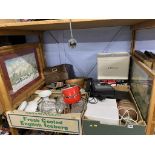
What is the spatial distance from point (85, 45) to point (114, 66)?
40 cm

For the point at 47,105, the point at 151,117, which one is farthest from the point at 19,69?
the point at 151,117

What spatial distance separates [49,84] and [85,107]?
54 centimetres

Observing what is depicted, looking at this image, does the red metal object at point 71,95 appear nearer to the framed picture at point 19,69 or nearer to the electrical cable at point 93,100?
the electrical cable at point 93,100

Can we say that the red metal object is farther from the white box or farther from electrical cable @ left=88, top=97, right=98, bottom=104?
the white box

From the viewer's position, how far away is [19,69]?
1.20 m

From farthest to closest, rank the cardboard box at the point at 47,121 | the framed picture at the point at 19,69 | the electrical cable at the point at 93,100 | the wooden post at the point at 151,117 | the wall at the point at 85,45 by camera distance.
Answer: the wall at the point at 85,45 → the electrical cable at the point at 93,100 → the framed picture at the point at 19,69 → the cardboard box at the point at 47,121 → the wooden post at the point at 151,117

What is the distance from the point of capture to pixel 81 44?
5.05ft

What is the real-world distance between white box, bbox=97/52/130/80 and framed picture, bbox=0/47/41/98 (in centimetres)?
62

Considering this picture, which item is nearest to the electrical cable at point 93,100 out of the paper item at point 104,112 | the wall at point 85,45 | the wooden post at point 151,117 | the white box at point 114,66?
the paper item at point 104,112

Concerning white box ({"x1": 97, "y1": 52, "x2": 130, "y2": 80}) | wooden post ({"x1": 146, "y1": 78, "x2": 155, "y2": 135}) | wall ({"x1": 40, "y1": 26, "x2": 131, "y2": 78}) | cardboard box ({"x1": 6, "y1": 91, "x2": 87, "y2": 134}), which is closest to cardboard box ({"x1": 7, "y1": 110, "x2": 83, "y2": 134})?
Answer: cardboard box ({"x1": 6, "y1": 91, "x2": 87, "y2": 134})

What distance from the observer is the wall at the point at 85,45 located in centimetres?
146

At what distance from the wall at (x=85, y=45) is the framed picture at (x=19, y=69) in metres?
0.23

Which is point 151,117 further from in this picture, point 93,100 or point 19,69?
point 19,69
